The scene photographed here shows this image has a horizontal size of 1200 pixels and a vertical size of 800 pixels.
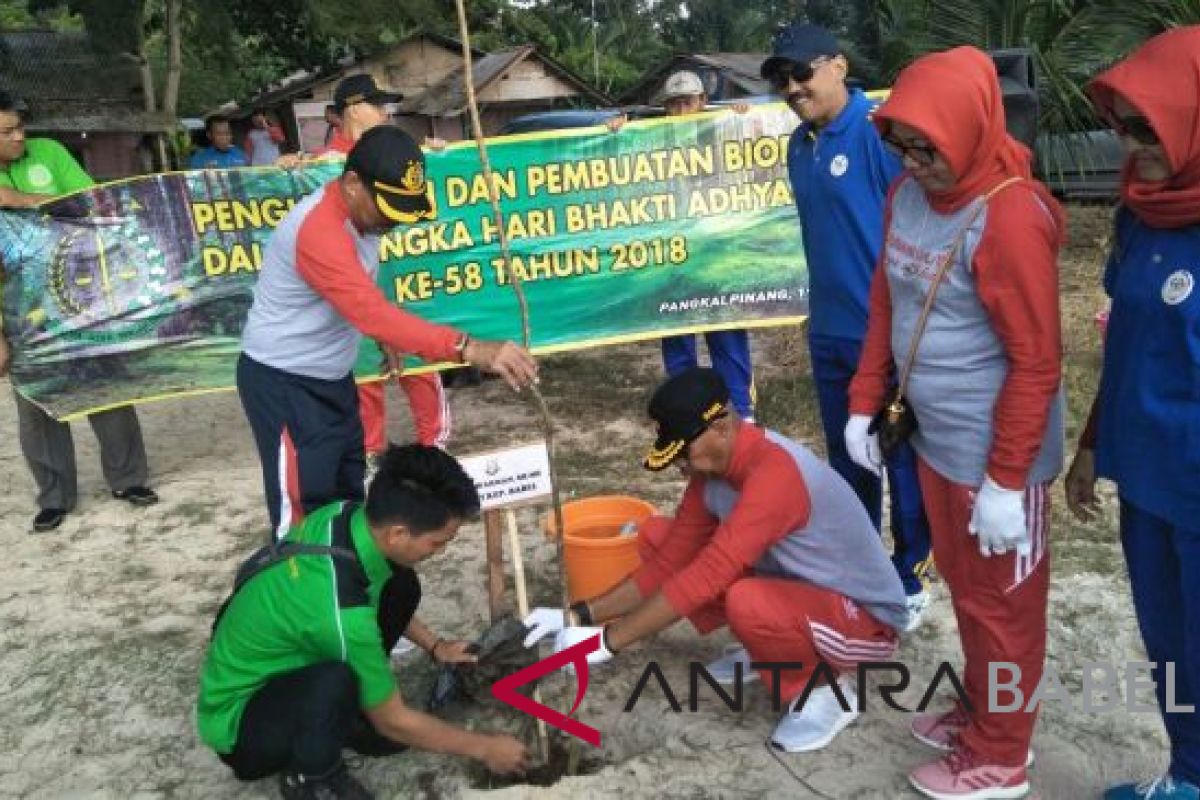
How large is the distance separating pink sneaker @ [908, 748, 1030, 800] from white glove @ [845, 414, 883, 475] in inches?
31.4

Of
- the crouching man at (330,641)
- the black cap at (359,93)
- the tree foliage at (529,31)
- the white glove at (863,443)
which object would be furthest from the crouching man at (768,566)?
the tree foliage at (529,31)

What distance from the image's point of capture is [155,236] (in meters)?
4.84

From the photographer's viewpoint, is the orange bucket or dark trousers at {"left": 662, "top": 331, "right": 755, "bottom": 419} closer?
the orange bucket

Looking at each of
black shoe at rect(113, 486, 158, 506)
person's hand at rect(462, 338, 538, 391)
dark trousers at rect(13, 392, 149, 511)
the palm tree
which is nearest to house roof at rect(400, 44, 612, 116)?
the palm tree

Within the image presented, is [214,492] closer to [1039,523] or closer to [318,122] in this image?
[1039,523]

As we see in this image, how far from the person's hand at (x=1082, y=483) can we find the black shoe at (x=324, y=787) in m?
1.98

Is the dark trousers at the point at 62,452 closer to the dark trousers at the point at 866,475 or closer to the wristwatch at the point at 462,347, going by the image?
the wristwatch at the point at 462,347

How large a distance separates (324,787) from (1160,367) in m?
2.21

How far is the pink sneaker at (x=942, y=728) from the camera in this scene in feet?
8.71

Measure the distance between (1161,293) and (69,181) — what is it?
4740mm

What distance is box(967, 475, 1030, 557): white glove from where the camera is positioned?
2084 mm

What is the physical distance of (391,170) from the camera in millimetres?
2578

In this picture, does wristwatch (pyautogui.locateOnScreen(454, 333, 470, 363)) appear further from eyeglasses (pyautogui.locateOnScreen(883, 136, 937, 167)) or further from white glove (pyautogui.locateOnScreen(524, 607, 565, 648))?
eyeglasses (pyautogui.locateOnScreen(883, 136, 937, 167))

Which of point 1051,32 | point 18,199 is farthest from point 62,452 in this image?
point 1051,32
